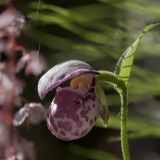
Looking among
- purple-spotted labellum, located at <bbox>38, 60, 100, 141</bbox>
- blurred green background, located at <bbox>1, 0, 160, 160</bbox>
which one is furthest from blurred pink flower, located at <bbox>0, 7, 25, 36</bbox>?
purple-spotted labellum, located at <bbox>38, 60, 100, 141</bbox>

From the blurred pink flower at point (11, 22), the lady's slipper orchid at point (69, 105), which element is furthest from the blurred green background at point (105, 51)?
the lady's slipper orchid at point (69, 105)

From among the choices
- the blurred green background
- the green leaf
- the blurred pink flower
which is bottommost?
the blurred green background

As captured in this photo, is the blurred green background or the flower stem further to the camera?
the blurred green background

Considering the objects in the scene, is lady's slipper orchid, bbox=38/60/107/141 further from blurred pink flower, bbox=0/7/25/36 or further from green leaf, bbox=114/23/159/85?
blurred pink flower, bbox=0/7/25/36

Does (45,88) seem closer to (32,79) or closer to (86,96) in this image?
(86,96)

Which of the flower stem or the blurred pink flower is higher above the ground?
the flower stem

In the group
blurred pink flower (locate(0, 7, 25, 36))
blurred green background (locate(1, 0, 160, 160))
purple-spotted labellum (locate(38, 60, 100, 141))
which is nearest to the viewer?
purple-spotted labellum (locate(38, 60, 100, 141))
